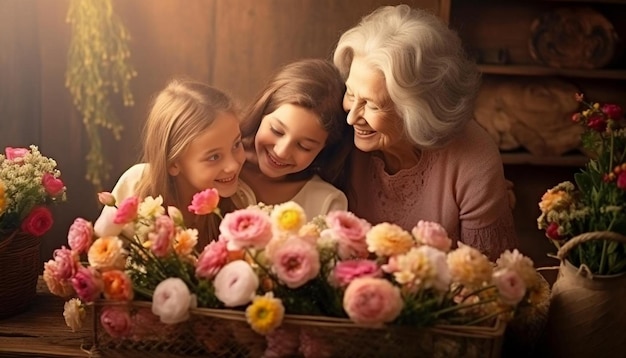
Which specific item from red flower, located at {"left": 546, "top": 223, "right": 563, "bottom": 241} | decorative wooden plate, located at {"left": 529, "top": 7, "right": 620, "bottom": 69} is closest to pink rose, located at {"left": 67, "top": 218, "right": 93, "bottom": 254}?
red flower, located at {"left": 546, "top": 223, "right": 563, "bottom": 241}

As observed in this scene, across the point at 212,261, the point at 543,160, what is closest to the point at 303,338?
the point at 212,261

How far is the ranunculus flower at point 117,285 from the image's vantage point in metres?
1.15

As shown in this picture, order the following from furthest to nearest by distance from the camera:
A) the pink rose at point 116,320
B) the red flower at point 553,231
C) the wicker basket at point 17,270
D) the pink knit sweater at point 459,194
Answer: the pink knit sweater at point 459,194
the wicker basket at point 17,270
the red flower at point 553,231
the pink rose at point 116,320

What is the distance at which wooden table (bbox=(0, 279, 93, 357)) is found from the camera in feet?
4.30

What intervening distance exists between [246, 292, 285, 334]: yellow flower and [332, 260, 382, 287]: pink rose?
0.33 ft

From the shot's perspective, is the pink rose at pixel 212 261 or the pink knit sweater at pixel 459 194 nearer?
the pink rose at pixel 212 261

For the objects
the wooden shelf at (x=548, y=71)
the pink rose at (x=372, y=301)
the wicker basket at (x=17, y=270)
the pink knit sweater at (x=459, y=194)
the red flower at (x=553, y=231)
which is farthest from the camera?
the wooden shelf at (x=548, y=71)

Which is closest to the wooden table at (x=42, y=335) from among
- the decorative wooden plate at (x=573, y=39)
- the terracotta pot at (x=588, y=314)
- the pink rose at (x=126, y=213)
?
the pink rose at (x=126, y=213)

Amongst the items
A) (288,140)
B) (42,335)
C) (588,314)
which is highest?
(288,140)

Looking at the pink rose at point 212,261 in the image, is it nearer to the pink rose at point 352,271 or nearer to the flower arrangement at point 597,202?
the pink rose at point 352,271

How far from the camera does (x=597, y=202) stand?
1.23 m

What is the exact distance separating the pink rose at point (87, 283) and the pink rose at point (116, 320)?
0.04m

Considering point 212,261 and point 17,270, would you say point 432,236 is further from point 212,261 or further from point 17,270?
point 17,270

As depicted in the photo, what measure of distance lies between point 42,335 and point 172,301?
15.9 inches
